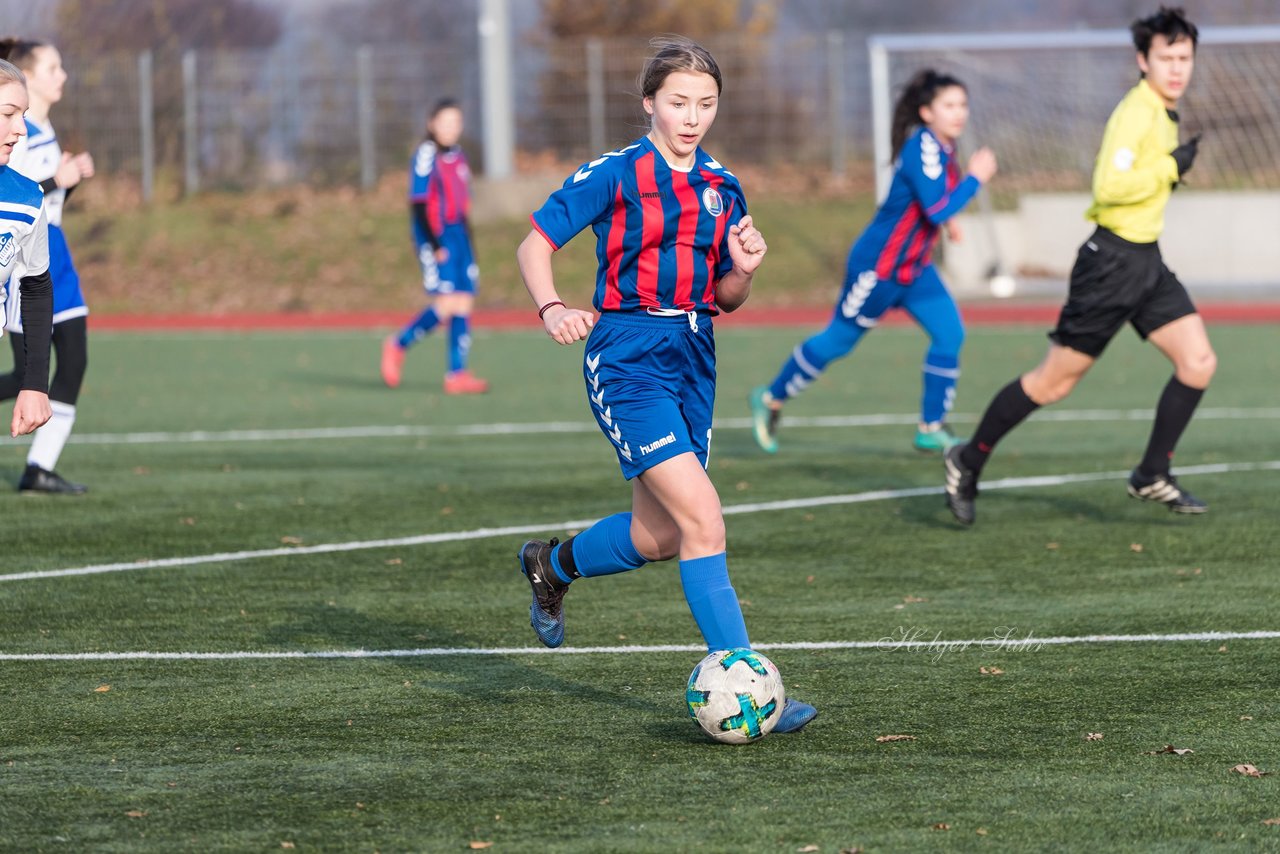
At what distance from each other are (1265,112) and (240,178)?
18.1 metres

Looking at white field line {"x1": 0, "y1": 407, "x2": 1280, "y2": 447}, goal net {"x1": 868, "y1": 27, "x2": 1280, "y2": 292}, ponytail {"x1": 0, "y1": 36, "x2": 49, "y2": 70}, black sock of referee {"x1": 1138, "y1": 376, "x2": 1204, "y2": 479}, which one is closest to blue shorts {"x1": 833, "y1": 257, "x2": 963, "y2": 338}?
white field line {"x1": 0, "y1": 407, "x2": 1280, "y2": 447}

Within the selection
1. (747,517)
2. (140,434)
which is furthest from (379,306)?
(747,517)

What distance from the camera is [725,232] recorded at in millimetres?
5355

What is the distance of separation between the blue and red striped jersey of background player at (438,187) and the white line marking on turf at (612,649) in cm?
905

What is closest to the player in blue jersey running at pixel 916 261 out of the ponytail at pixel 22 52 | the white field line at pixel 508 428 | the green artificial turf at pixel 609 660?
the green artificial turf at pixel 609 660

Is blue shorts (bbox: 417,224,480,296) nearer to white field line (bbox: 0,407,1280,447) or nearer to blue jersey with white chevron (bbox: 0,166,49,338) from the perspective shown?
white field line (bbox: 0,407,1280,447)

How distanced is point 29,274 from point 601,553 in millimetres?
2032

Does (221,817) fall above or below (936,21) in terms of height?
below

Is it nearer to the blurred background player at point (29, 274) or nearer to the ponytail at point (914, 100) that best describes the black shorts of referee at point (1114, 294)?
the ponytail at point (914, 100)

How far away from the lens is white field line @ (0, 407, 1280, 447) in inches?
485

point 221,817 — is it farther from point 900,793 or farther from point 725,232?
point 725,232

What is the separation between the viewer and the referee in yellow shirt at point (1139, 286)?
798 cm

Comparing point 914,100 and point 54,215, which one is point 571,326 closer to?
point 54,215

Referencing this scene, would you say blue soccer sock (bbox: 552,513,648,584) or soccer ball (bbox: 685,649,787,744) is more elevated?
blue soccer sock (bbox: 552,513,648,584)
